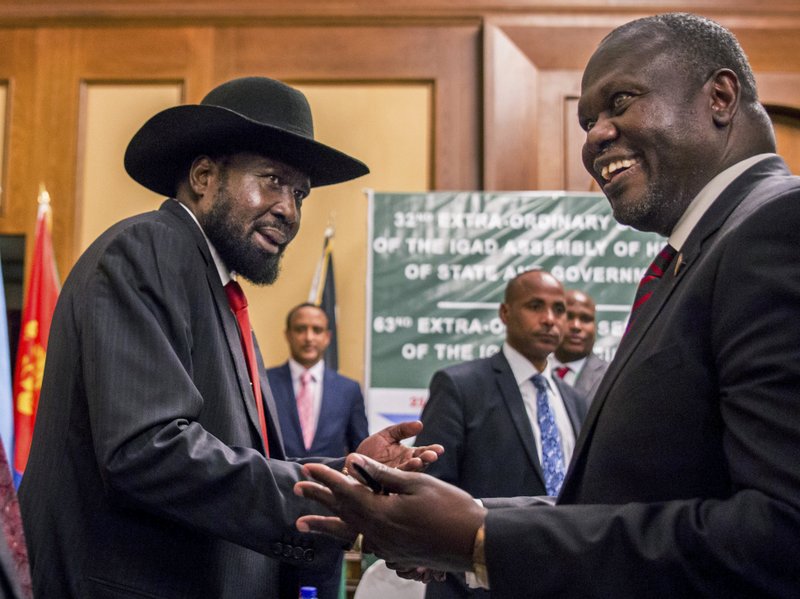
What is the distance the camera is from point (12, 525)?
56.8 inches

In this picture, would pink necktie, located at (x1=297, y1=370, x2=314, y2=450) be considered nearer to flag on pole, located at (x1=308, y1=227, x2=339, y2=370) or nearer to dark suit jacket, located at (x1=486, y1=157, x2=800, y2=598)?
flag on pole, located at (x1=308, y1=227, x2=339, y2=370)

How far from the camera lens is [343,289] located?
6.97m

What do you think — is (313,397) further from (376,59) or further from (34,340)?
(376,59)

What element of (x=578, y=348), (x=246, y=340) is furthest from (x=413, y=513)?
(x=578, y=348)

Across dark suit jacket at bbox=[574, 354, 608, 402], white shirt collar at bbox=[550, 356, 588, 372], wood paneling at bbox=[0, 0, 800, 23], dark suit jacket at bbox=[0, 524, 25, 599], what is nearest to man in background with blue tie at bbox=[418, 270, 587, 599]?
dark suit jacket at bbox=[574, 354, 608, 402]

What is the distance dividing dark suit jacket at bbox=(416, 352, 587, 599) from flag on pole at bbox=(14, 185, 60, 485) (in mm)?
2502

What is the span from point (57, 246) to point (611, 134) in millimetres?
5756

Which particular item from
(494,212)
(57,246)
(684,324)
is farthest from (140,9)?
(684,324)

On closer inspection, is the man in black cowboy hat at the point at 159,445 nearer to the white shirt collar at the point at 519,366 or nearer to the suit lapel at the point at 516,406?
the suit lapel at the point at 516,406

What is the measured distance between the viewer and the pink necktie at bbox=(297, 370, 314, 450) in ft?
20.7

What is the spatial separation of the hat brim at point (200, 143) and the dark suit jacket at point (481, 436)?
1.79 meters

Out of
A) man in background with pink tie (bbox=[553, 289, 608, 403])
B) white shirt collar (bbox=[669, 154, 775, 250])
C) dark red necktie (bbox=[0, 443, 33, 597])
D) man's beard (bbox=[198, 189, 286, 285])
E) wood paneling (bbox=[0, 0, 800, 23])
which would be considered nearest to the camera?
dark red necktie (bbox=[0, 443, 33, 597])

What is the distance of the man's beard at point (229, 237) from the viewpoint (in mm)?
2479

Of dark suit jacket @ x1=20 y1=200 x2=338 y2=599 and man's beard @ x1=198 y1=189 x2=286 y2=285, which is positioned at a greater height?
man's beard @ x1=198 y1=189 x2=286 y2=285
